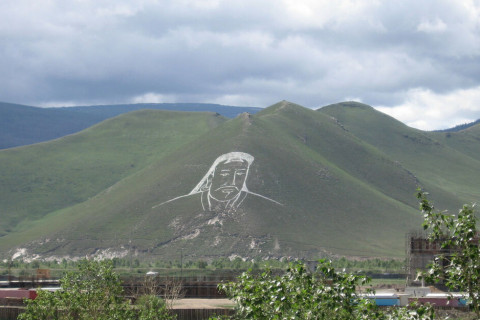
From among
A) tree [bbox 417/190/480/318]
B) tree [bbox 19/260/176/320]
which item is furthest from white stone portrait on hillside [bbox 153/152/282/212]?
tree [bbox 417/190/480/318]

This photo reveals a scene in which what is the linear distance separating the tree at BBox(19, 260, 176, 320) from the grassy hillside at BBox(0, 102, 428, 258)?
81709mm

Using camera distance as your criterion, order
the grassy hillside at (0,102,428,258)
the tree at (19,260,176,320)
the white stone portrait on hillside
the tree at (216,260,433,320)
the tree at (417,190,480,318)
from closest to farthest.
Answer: the tree at (417,190,480,318) → the tree at (216,260,433,320) → the tree at (19,260,176,320) → the grassy hillside at (0,102,428,258) → the white stone portrait on hillside

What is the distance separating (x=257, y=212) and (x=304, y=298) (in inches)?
4342

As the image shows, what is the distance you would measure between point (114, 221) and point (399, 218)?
1856 inches

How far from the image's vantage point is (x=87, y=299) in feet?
100

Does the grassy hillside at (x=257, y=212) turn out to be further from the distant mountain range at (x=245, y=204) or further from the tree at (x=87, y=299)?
the tree at (x=87, y=299)

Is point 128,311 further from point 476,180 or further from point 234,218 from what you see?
point 476,180

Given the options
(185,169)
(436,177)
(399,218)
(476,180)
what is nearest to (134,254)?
(185,169)

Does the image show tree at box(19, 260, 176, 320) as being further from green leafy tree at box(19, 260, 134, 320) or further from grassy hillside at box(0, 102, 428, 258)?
grassy hillside at box(0, 102, 428, 258)

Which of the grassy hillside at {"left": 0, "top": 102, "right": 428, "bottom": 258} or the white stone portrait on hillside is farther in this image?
the white stone portrait on hillside

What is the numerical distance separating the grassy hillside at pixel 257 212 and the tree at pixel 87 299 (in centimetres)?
8171

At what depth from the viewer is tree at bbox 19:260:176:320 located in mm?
29453

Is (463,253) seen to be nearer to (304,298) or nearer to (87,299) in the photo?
(304,298)

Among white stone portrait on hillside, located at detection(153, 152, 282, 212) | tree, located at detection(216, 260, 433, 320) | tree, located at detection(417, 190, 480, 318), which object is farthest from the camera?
white stone portrait on hillside, located at detection(153, 152, 282, 212)
